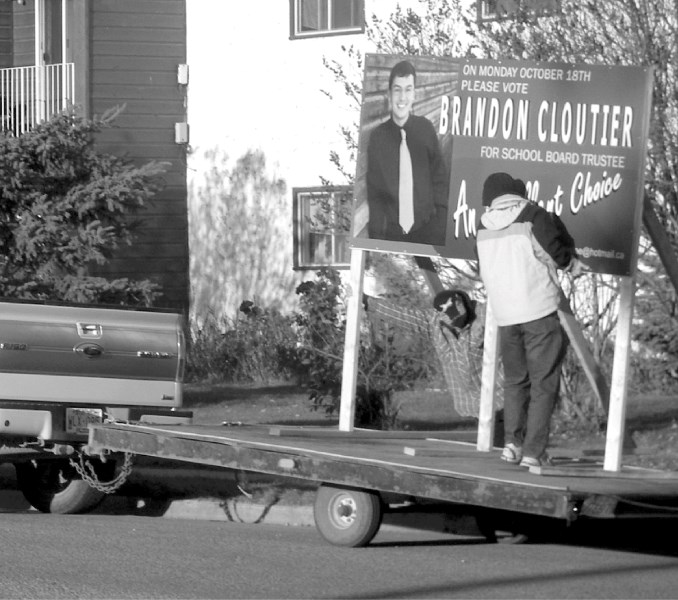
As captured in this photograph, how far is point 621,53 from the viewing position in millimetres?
11406

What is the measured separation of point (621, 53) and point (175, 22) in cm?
992

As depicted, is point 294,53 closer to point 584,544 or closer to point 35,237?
point 35,237

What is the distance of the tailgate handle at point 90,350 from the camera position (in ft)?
28.7

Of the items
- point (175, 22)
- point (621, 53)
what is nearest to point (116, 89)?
point (175, 22)

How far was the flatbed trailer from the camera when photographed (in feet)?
22.3

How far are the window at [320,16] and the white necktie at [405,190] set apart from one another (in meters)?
10.2

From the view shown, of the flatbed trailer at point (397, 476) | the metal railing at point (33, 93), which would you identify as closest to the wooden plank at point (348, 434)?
the flatbed trailer at point (397, 476)

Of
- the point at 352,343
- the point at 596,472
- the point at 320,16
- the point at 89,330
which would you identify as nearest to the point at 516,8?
the point at 352,343

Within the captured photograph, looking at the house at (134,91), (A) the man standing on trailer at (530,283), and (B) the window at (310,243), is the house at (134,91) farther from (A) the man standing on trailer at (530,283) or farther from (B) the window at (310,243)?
(A) the man standing on trailer at (530,283)

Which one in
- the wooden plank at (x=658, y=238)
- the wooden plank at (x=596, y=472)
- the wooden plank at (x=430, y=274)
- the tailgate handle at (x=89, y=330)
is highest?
the wooden plank at (x=658, y=238)

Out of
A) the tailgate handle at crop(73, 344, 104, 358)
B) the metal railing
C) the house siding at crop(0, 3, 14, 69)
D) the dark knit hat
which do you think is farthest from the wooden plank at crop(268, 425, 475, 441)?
the house siding at crop(0, 3, 14, 69)

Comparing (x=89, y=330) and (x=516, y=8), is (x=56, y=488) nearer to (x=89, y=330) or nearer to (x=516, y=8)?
(x=89, y=330)

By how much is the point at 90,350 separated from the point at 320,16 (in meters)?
11.3

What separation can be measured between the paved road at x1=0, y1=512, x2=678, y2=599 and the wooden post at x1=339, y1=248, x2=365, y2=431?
3.12ft
